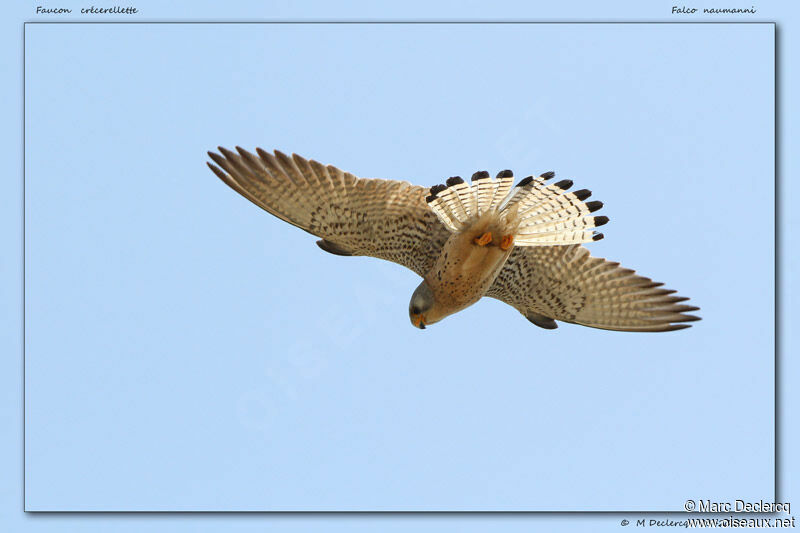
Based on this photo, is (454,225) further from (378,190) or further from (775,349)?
(775,349)

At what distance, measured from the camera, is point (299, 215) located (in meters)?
9.80

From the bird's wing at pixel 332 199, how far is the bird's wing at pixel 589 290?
3.09 ft

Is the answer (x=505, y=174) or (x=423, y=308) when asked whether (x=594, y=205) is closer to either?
(x=505, y=174)

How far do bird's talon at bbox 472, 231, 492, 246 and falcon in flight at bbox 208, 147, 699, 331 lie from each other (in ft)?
0.04

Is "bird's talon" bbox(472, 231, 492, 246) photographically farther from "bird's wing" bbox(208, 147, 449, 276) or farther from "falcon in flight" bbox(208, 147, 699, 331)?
"bird's wing" bbox(208, 147, 449, 276)

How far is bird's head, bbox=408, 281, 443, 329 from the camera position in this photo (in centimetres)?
973

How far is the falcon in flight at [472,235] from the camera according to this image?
920cm

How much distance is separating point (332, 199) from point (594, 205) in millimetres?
2315

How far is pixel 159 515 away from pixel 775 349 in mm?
5552

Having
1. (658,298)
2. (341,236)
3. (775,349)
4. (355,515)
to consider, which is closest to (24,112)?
(341,236)

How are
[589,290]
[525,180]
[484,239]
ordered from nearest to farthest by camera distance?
[525,180], [484,239], [589,290]

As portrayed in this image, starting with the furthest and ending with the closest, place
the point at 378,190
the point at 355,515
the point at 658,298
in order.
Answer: the point at 658,298 → the point at 378,190 → the point at 355,515

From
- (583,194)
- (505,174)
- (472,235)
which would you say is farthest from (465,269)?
(583,194)

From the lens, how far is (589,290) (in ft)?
33.7
